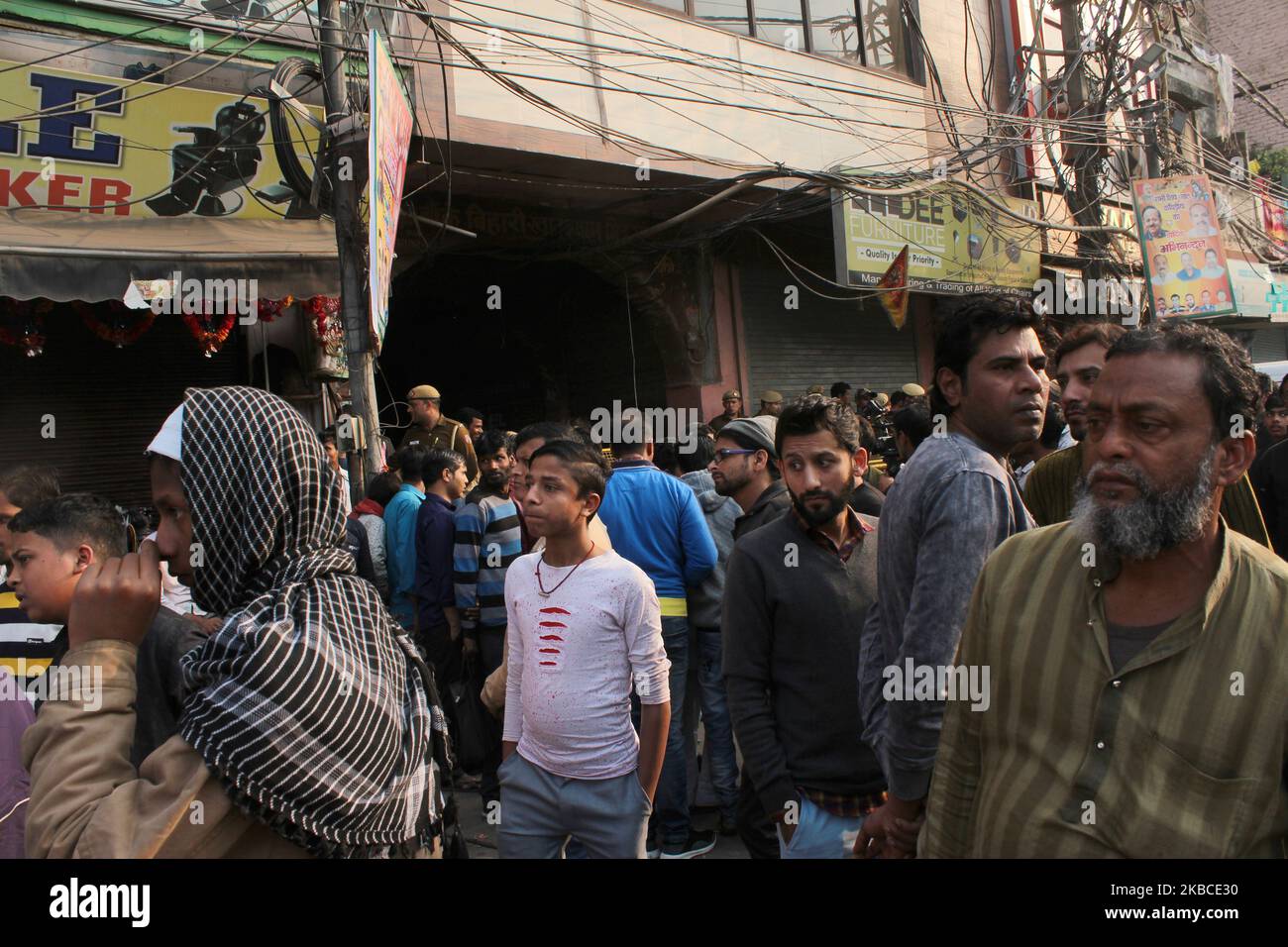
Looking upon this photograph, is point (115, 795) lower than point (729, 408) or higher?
lower

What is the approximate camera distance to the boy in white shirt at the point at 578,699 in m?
2.98

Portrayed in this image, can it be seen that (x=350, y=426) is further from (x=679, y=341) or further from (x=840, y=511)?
(x=679, y=341)

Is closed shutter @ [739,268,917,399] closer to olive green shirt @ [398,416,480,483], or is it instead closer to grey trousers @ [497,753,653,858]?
olive green shirt @ [398,416,480,483]

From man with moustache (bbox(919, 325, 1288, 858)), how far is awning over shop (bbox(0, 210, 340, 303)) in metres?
5.83

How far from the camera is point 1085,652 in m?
1.65

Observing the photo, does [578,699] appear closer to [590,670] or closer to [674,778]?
[590,670]

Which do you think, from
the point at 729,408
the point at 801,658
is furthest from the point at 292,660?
the point at 729,408

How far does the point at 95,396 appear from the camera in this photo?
7.44 metres

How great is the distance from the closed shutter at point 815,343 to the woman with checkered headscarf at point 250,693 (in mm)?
10133

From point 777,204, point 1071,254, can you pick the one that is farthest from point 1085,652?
point 1071,254

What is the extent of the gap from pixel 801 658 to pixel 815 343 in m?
10.4

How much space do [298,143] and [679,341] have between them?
533cm

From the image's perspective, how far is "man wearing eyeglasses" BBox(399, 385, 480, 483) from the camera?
303 inches

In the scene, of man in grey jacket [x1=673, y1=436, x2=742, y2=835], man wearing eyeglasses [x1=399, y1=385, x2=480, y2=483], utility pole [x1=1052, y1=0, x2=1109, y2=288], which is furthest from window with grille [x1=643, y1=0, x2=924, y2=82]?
man in grey jacket [x1=673, y1=436, x2=742, y2=835]
